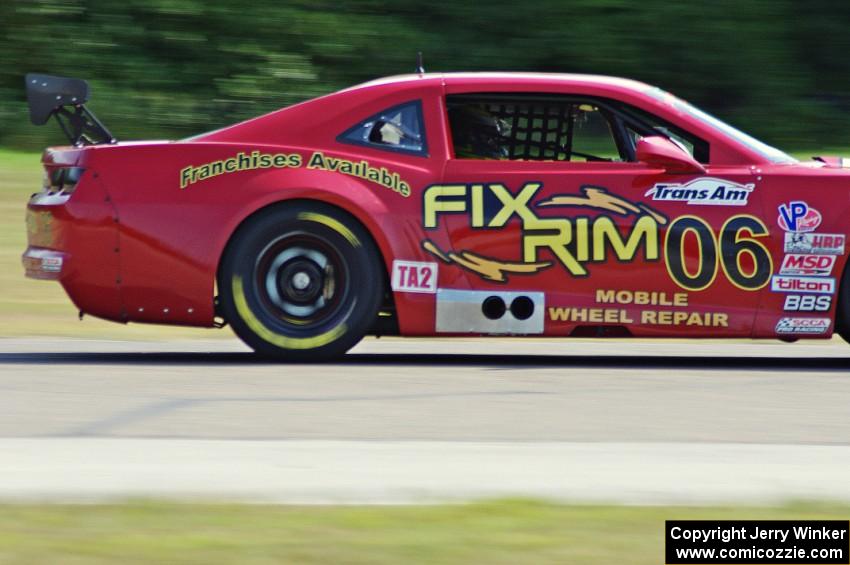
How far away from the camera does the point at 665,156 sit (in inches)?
303

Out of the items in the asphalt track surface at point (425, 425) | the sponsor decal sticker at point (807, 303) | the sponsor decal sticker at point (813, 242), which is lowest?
the asphalt track surface at point (425, 425)

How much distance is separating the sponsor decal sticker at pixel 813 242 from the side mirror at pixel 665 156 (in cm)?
61

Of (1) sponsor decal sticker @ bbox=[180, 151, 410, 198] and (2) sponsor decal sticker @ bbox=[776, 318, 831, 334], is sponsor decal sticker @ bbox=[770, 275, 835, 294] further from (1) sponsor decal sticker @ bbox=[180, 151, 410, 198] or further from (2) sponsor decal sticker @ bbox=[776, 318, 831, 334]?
(1) sponsor decal sticker @ bbox=[180, 151, 410, 198]

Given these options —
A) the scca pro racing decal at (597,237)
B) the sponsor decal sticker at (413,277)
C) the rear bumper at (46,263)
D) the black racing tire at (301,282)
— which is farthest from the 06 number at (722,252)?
the rear bumper at (46,263)

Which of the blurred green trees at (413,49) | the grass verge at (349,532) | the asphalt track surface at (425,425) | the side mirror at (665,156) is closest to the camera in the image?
the grass verge at (349,532)

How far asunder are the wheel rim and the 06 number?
5.86 ft

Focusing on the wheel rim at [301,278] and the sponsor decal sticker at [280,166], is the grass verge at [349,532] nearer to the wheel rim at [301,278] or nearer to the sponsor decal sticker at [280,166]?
the wheel rim at [301,278]

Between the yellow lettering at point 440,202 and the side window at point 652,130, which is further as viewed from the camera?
the side window at point 652,130

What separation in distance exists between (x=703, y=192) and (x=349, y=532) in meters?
4.03

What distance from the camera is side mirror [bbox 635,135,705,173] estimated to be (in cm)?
768

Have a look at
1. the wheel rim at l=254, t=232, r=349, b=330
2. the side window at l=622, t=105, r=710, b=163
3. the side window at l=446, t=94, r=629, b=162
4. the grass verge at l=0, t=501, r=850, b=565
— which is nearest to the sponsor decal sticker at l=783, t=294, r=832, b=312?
the side window at l=622, t=105, r=710, b=163

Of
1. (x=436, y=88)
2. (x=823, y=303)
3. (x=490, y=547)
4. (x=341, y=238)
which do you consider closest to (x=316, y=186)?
(x=341, y=238)

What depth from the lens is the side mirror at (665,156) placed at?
7.68 m

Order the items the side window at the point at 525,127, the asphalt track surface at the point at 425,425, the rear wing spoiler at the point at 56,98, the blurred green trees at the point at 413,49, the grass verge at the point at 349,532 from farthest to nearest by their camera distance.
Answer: the blurred green trees at the point at 413,49 < the rear wing spoiler at the point at 56,98 < the side window at the point at 525,127 < the asphalt track surface at the point at 425,425 < the grass verge at the point at 349,532
